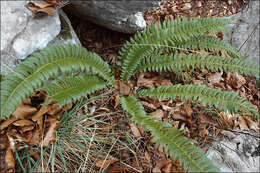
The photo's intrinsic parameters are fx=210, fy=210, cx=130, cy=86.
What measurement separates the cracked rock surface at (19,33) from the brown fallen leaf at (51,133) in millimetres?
572

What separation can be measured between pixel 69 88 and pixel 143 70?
0.95 m

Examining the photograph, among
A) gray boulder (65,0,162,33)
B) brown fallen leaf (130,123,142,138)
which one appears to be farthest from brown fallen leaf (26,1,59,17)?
brown fallen leaf (130,123,142,138)

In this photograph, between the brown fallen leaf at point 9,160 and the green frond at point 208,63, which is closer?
the brown fallen leaf at point 9,160

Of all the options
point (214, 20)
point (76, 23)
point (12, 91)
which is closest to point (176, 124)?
point (214, 20)

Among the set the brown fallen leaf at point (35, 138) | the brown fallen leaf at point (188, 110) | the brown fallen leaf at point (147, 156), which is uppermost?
the brown fallen leaf at point (35, 138)

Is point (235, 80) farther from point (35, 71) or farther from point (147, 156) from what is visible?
point (35, 71)

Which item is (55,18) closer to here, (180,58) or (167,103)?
(180,58)

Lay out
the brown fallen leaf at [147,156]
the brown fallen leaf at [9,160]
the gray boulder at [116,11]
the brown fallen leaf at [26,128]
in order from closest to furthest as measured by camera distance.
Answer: the brown fallen leaf at [9,160] < the brown fallen leaf at [26,128] < the brown fallen leaf at [147,156] < the gray boulder at [116,11]

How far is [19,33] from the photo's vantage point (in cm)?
186

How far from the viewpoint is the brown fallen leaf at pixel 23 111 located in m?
1.68

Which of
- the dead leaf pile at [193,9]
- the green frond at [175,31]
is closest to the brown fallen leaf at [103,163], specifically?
the green frond at [175,31]

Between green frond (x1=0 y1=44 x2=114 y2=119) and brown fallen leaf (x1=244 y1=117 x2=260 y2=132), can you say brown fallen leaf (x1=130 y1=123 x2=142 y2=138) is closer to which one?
green frond (x1=0 y1=44 x2=114 y2=119)

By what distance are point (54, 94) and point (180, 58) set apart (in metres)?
1.28

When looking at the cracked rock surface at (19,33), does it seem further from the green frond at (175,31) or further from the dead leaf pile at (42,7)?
the green frond at (175,31)
